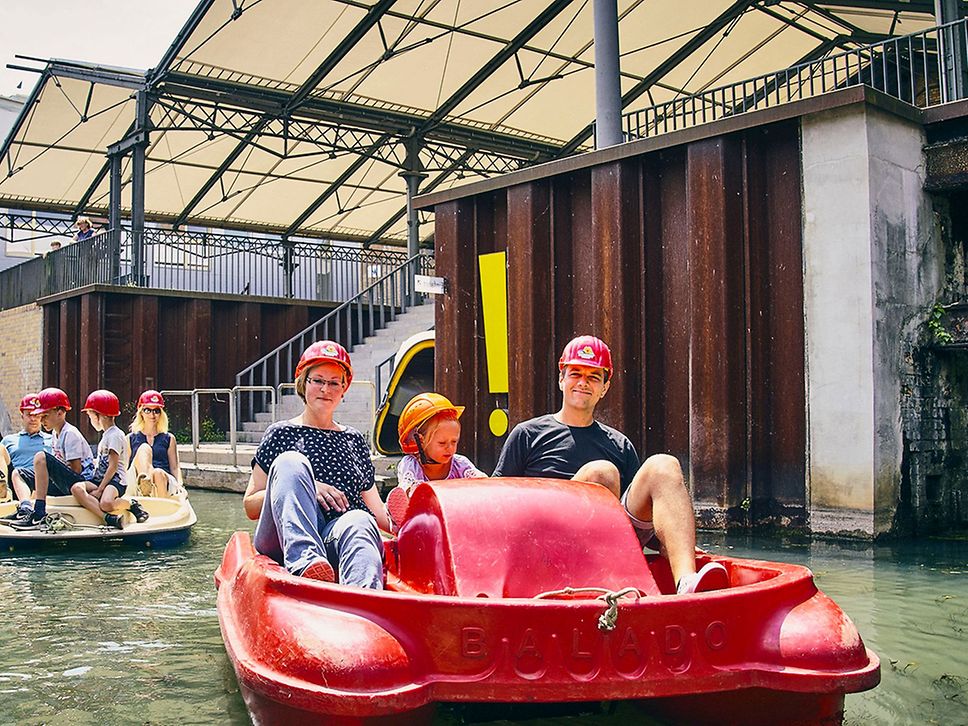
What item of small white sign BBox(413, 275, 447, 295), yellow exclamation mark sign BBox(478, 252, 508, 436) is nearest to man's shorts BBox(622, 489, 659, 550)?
yellow exclamation mark sign BBox(478, 252, 508, 436)

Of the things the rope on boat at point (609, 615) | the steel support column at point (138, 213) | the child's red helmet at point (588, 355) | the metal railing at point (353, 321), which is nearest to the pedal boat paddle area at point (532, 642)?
the rope on boat at point (609, 615)

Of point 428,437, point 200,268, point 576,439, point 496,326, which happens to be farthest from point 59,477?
point 200,268

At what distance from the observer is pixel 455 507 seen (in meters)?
3.77

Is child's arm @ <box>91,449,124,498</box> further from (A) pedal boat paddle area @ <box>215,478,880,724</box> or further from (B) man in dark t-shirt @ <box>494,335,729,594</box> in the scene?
(A) pedal boat paddle area @ <box>215,478,880,724</box>

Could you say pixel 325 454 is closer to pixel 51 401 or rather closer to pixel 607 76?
pixel 51 401

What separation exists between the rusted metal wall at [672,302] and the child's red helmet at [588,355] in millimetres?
4218

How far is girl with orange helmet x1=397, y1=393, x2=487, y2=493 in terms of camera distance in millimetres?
4758

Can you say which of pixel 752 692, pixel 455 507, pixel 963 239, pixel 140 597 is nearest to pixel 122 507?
pixel 140 597

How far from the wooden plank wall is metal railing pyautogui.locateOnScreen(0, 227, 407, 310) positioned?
87cm

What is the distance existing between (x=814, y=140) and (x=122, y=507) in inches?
272

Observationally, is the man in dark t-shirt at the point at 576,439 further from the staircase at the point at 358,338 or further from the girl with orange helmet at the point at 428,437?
the staircase at the point at 358,338

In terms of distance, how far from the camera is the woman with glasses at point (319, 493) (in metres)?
3.87

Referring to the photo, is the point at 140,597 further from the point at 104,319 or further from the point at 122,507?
the point at 104,319

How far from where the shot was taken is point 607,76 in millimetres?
12938
